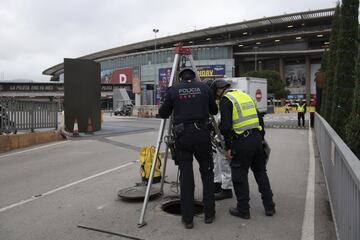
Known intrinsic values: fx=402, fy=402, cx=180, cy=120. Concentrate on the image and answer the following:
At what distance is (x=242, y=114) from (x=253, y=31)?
3746 inches

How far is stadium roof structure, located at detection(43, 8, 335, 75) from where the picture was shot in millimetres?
85562

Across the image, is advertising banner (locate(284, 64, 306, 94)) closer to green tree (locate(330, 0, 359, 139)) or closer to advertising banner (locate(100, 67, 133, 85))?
advertising banner (locate(100, 67, 133, 85))

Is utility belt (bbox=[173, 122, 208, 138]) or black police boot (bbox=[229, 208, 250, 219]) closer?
utility belt (bbox=[173, 122, 208, 138])

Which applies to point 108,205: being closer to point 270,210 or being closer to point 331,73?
point 270,210

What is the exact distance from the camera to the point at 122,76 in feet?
357

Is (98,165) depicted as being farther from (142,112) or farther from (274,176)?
(142,112)

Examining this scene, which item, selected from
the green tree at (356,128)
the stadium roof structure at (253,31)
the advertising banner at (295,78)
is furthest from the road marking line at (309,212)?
the advertising banner at (295,78)

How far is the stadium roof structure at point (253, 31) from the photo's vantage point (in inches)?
3369

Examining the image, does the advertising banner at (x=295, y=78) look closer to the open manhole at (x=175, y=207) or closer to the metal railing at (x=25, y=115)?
the metal railing at (x=25, y=115)

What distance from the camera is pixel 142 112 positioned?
154ft

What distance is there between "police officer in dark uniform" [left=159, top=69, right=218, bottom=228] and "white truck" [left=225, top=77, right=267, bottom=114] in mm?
19736

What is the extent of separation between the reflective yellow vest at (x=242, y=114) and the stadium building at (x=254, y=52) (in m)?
75.9

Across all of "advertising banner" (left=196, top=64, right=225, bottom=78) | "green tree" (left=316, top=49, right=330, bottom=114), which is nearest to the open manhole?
"green tree" (left=316, top=49, right=330, bottom=114)

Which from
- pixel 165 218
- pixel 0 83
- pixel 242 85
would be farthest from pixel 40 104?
pixel 0 83
